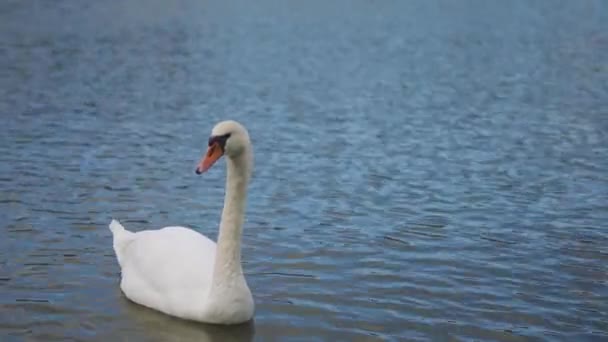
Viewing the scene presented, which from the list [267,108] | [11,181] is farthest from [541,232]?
[267,108]

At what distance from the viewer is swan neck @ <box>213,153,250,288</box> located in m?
8.54

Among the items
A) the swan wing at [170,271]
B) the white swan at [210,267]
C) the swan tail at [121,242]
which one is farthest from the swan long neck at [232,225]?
the swan tail at [121,242]

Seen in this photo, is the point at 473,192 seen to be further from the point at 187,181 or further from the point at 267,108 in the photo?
the point at 267,108

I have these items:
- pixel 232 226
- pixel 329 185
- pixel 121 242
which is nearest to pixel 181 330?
pixel 232 226

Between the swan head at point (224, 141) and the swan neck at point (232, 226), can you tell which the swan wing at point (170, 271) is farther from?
the swan head at point (224, 141)

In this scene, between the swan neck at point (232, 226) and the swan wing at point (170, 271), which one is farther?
the swan wing at point (170, 271)

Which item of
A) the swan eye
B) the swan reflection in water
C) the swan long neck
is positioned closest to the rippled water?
the swan reflection in water

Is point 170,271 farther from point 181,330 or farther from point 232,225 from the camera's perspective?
point 232,225

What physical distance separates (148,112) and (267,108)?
2.72 metres

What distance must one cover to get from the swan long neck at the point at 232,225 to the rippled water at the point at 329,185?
0.57 m

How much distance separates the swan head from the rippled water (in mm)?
1627

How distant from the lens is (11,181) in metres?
14.3

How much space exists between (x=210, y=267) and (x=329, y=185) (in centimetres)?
592

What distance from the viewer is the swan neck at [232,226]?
8539mm
